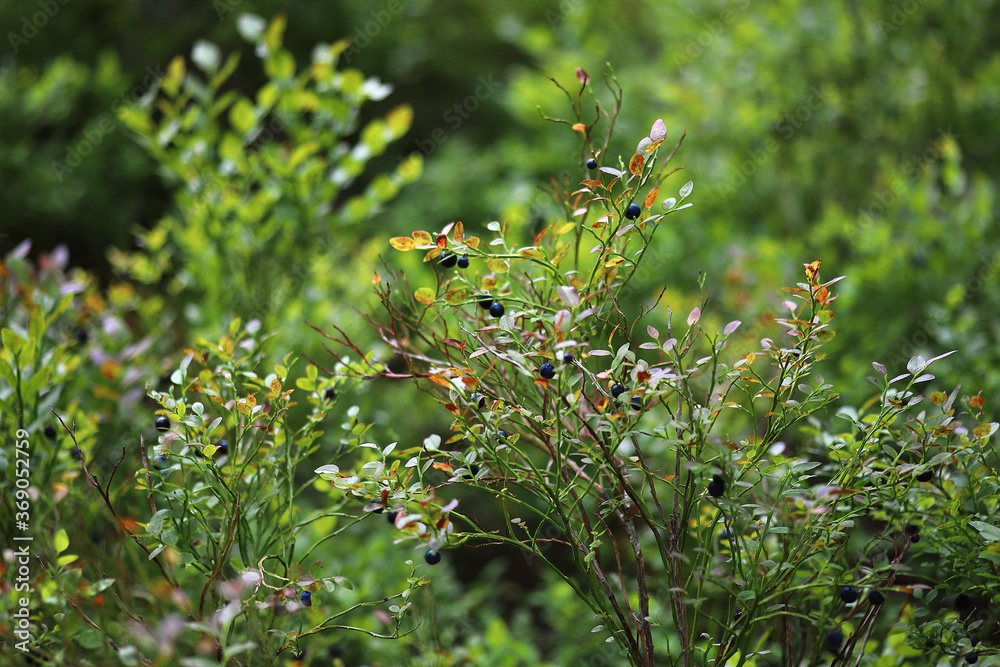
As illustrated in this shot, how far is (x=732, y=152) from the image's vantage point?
13.5 ft

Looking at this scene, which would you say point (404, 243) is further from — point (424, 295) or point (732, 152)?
point (732, 152)

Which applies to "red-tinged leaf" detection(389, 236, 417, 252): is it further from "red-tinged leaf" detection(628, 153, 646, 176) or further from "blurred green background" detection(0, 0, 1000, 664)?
"blurred green background" detection(0, 0, 1000, 664)

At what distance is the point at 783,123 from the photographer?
3988mm

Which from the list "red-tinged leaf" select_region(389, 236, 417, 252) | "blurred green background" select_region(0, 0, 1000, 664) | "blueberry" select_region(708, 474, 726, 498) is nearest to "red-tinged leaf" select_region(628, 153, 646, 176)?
"red-tinged leaf" select_region(389, 236, 417, 252)

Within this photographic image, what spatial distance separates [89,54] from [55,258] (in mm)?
4191

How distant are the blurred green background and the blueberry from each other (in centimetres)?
135

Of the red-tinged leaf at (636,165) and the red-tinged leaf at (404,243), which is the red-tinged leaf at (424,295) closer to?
the red-tinged leaf at (404,243)

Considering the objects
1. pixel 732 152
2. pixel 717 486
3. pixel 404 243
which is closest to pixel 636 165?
pixel 404 243

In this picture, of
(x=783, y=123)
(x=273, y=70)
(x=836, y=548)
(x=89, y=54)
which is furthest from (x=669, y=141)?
(x=89, y=54)

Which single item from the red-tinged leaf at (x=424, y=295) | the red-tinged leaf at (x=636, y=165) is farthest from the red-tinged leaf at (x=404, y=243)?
the red-tinged leaf at (x=636, y=165)

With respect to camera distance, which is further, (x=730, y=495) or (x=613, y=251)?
(x=613, y=251)

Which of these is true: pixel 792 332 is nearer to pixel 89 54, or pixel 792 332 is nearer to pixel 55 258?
pixel 55 258

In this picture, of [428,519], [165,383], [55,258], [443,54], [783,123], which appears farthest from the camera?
[443,54]

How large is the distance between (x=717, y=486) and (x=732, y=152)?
11.0ft
